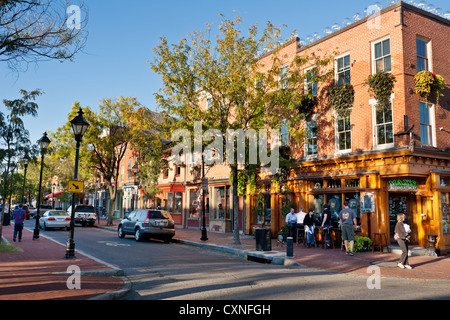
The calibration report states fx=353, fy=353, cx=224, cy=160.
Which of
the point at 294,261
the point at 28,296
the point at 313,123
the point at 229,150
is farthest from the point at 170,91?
the point at 28,296

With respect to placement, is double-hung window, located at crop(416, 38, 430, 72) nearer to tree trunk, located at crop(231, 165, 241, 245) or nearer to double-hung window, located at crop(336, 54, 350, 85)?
double-hung window, located at crop(336, 54, 350, 85)

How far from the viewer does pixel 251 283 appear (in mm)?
8023

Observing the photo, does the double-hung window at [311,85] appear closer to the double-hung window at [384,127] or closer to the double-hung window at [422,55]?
the double-hung window at [384,127]

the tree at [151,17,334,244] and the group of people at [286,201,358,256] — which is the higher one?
the tree at [151,17,334,244]

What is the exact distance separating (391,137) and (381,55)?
3.75m

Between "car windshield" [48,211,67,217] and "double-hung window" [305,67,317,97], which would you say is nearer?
"double-hung window" [305,67,317,97]

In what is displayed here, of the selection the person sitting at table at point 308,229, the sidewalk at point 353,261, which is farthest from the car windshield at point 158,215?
the person sitting at table at point 308,229

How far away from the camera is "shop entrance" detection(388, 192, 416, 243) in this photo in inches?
609

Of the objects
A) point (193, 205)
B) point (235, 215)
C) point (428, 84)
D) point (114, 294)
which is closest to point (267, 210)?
point (235, 215)

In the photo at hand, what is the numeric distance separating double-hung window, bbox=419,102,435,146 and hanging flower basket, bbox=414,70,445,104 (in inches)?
17.0

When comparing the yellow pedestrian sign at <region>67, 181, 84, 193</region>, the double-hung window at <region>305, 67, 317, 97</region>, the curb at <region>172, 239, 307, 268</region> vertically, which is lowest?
the curb at <region>172, 239, 307, 268</region>

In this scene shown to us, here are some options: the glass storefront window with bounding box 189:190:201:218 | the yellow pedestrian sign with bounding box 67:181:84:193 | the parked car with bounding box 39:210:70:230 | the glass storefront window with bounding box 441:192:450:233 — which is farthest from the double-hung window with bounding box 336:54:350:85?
the parked car with bounding box 39:210:70:230

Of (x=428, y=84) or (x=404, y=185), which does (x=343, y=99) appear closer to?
(x=428, y=84)
